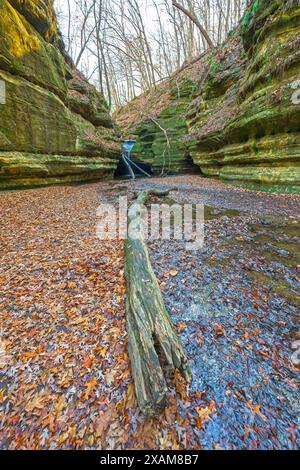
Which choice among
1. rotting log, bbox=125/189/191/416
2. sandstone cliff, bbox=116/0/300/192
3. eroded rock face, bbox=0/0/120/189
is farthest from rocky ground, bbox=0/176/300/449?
eroded rock face, bbox=0/0/120/189

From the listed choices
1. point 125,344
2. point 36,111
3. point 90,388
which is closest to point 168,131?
point 36,111

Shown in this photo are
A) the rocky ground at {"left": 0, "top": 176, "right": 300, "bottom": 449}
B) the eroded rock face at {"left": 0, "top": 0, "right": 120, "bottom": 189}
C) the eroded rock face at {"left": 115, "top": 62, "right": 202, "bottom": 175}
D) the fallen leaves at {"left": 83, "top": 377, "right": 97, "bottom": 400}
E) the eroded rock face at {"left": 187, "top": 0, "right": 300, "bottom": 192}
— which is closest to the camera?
the rocky ground at {"left": 0, "top": 176, "right": 300, "bottom": 449}

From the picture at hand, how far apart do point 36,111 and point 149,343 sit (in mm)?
10704

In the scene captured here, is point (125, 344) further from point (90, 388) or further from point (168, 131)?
point (168, 131)

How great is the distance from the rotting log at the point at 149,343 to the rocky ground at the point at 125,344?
120 mm

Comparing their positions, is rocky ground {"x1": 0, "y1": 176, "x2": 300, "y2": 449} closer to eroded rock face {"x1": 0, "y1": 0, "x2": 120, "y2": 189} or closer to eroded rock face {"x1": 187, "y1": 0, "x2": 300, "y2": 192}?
eroded rock face {"x1": 187, "y1": 0, "x2": 300, "y2": 192}

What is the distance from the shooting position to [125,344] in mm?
2385

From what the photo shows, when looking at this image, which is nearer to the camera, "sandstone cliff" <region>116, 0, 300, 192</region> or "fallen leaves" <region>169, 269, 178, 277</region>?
"fallen leaves" <region>169, 269, 178, 277</region>

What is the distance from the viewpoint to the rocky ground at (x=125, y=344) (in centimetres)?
167

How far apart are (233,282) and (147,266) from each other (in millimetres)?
1446

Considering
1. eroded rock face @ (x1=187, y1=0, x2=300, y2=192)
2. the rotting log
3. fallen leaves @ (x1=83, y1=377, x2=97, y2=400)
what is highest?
eroded rock face @ (x1=187, y1=0, x2=300, y2=192)

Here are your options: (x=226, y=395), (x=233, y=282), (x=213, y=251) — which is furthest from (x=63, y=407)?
(x=213, y=251)

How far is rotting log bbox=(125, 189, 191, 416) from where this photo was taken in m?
1.81

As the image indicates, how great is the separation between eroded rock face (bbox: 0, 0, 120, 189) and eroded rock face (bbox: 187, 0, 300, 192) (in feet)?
26.7
